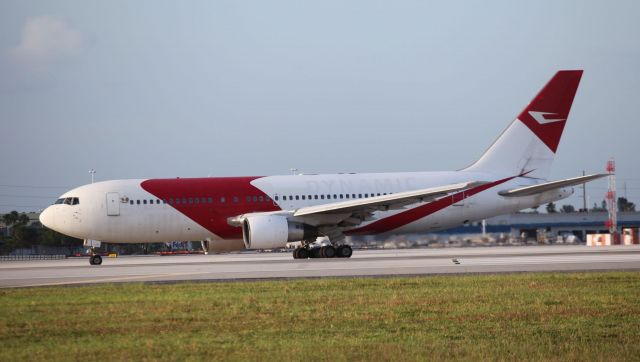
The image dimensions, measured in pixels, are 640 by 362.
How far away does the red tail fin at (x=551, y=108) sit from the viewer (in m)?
38.4

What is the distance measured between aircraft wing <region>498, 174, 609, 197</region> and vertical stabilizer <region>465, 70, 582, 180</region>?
1247 millimetres

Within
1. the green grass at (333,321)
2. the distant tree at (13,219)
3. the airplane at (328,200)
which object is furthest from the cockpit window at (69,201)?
the distant tree at (13,219)

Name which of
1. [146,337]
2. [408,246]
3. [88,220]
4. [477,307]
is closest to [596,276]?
[477,307]

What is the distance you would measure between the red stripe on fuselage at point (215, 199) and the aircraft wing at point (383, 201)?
2437 millimetres

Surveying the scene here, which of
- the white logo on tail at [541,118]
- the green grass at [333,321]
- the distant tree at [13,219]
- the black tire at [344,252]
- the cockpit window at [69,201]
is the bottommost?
the green grass at [333,321]

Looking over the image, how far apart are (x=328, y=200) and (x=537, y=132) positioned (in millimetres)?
9749

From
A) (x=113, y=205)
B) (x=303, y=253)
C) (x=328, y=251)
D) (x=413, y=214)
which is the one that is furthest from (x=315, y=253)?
(x=113, y=205)

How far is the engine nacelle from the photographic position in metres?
33.4

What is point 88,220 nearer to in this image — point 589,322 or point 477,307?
point 477,307

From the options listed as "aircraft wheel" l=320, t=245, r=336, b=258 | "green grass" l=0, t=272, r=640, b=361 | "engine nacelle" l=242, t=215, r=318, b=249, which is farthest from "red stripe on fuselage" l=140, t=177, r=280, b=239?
"green grass" l=0, t=272, r=640, b=361

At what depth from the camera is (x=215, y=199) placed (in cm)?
3600

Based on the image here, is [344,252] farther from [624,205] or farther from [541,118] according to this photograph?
[624,205]

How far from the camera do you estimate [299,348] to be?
11125 millimetres

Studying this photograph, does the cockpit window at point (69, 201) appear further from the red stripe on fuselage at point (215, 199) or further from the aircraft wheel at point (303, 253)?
the aircraft wheel at point (303, 253)
